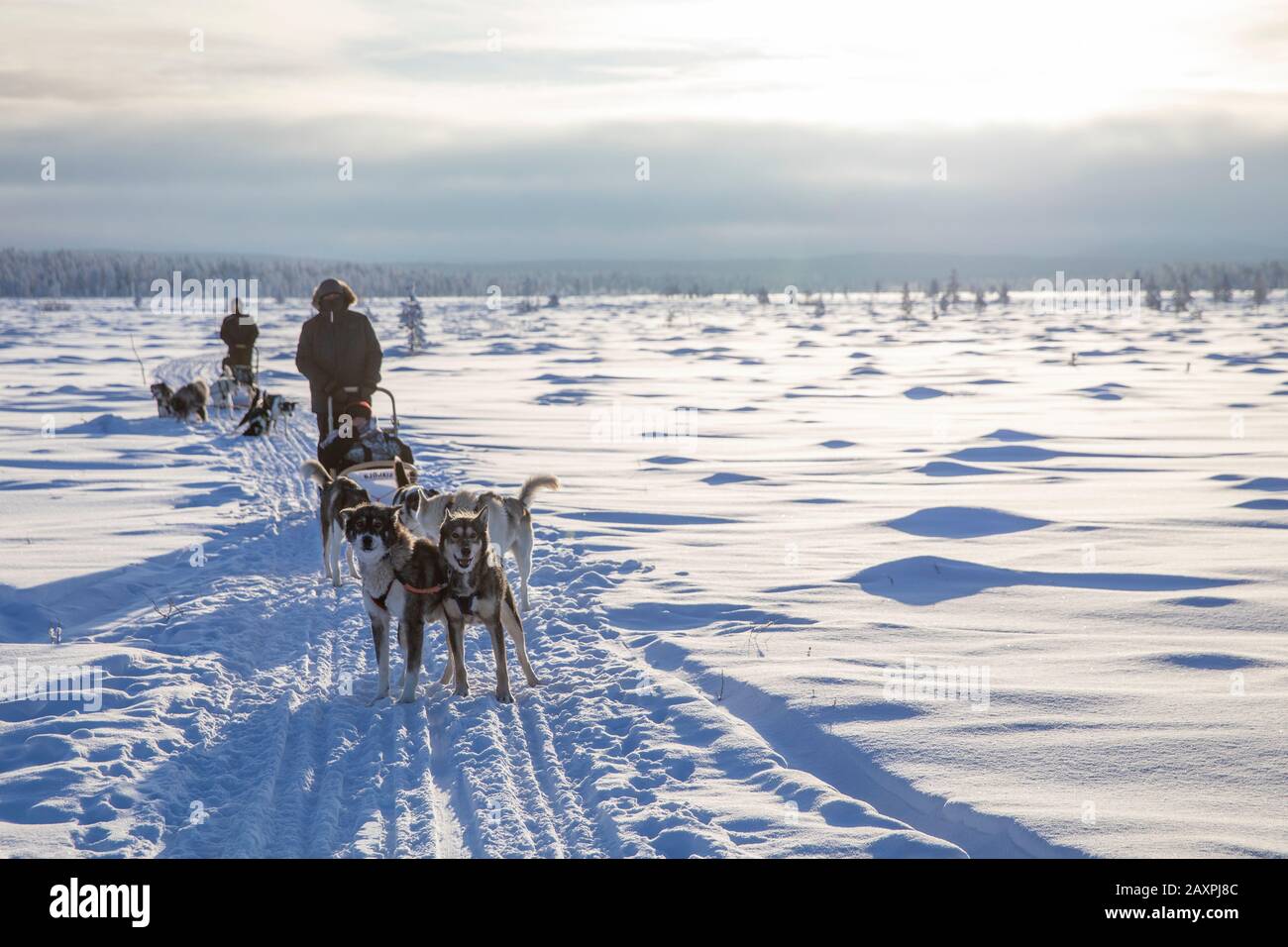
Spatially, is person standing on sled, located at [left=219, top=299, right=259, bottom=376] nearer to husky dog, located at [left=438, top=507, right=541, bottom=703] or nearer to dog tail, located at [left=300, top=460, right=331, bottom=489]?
dog tail, located at [left=300, top=460, right=331, bottom=489]

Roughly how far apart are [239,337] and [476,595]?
16678 mm

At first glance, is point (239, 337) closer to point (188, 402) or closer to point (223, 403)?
point (223, 403)

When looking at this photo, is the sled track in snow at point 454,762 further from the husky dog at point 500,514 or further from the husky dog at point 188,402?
the husky dog at point 188,402

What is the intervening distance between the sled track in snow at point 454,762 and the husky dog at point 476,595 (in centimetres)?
16

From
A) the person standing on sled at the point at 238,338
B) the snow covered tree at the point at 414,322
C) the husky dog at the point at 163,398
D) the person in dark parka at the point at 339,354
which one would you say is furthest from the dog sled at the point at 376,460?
the snow covered tree at the point at 414,322

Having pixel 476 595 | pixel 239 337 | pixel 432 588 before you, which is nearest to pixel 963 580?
pixel 476 595

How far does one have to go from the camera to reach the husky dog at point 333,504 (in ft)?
26.1

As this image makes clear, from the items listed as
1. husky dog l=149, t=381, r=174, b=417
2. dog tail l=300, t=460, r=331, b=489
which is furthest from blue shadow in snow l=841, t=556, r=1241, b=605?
husky dog l=149, t=381, r=174, b=417

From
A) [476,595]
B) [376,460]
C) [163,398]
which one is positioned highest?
[163,398]

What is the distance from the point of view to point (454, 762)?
4.77m
